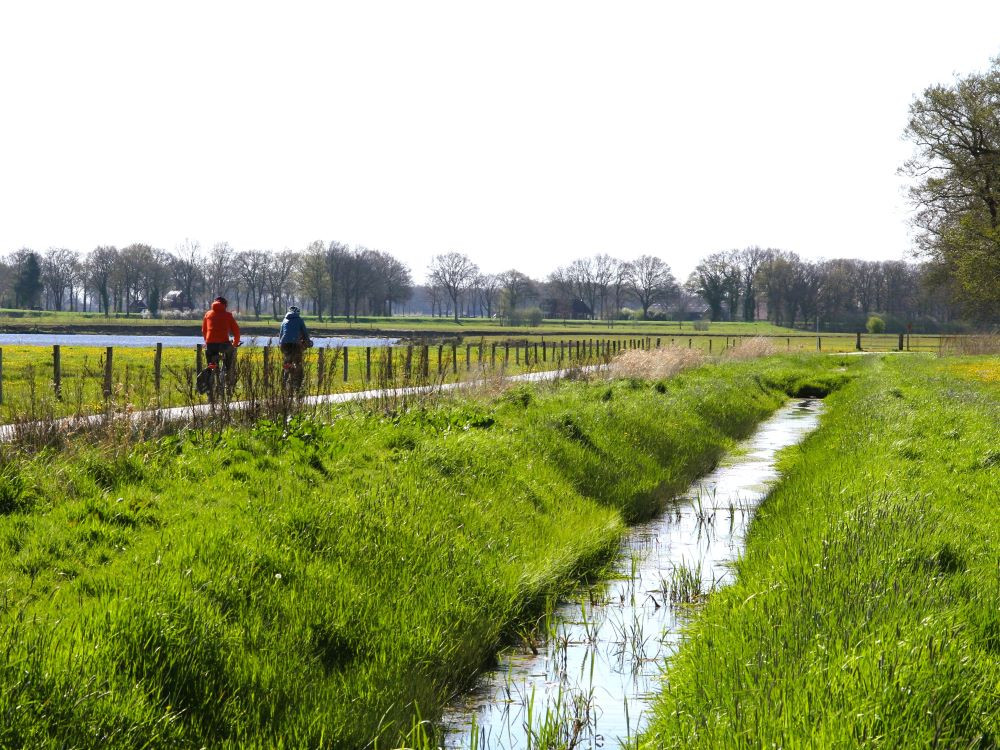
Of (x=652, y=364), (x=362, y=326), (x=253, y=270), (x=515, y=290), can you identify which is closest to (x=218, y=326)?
(x=652, y=364)

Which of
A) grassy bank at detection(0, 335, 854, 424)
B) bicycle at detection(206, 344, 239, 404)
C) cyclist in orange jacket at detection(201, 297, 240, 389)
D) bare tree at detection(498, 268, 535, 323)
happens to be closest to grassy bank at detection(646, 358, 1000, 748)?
bicycle at detection(206, 344, 239, 404)

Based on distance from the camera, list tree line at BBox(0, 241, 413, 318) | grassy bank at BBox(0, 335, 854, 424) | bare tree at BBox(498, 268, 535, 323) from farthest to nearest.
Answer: bare tree at BBox(498, 268, 535, 323) < tree line at BBox(0, 241, 413, 318) < grassy bank at BBox(0, 335, 854, 424)

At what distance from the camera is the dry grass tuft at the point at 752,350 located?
42050mm

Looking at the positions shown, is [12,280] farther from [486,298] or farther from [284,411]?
[284,411]

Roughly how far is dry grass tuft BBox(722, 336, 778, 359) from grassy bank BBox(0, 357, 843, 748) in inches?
1198

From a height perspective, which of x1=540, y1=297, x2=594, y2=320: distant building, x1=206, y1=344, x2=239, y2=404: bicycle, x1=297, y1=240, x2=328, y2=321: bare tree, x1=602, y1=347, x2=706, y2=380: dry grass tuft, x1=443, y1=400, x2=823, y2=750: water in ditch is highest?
x1=297, y1=240, x2=328, y2=321: bare tree

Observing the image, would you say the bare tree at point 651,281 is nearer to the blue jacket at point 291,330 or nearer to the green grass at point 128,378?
the green grass at point 128,378

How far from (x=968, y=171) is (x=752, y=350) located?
11.5 m

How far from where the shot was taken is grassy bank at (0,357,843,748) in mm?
4562

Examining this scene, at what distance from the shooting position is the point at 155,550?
6309mm

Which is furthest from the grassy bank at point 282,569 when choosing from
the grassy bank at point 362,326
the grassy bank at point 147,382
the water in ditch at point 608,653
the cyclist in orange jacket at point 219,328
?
the grassy bank at point 362,326

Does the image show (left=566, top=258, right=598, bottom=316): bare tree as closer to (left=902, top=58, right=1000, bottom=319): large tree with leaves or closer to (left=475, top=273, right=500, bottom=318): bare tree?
(left=475, top=273, right=500, bottom=318): bare tree

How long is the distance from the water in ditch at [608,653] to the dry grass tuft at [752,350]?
31.8 m

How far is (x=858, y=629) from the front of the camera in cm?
505
